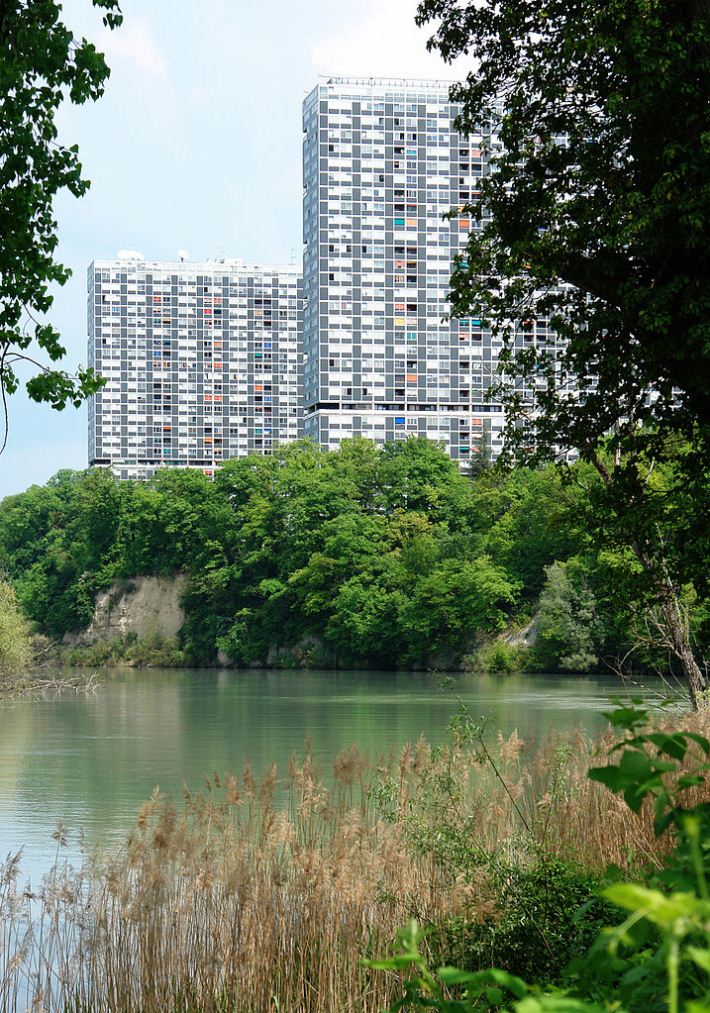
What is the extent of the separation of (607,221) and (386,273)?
302ft

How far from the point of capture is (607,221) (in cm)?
1013

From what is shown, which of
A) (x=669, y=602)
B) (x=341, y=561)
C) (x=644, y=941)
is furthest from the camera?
(x=341, y=561)

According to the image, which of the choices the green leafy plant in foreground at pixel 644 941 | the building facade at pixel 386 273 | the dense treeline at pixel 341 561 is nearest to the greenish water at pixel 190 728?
the green leafy plant in foreground at pixel 644 941

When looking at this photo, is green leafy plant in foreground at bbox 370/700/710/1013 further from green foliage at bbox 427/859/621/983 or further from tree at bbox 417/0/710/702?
tree at bbox 417/0/710/702

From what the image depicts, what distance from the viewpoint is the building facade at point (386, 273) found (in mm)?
100062

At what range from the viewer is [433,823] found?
24.0 feet

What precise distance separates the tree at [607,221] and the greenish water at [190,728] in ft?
9.41

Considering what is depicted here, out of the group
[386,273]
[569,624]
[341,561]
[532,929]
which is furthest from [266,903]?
[386,273]

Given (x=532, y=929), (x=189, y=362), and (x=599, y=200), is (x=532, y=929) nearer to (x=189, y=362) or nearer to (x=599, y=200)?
(x=599, y=200)

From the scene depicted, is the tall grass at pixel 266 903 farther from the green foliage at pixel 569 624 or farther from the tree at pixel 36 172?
the green foliage at pixel 569 624

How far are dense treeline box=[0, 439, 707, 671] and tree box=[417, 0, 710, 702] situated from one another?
118 ft

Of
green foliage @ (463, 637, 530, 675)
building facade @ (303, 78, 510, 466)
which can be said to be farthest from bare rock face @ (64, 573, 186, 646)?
building facade @ (303, 78, 510, 466)

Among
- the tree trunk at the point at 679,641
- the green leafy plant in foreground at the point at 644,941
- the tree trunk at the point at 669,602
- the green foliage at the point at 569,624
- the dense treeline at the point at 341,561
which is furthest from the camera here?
the dense treeline at the point at 341,561

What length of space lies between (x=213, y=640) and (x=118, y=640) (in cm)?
563
